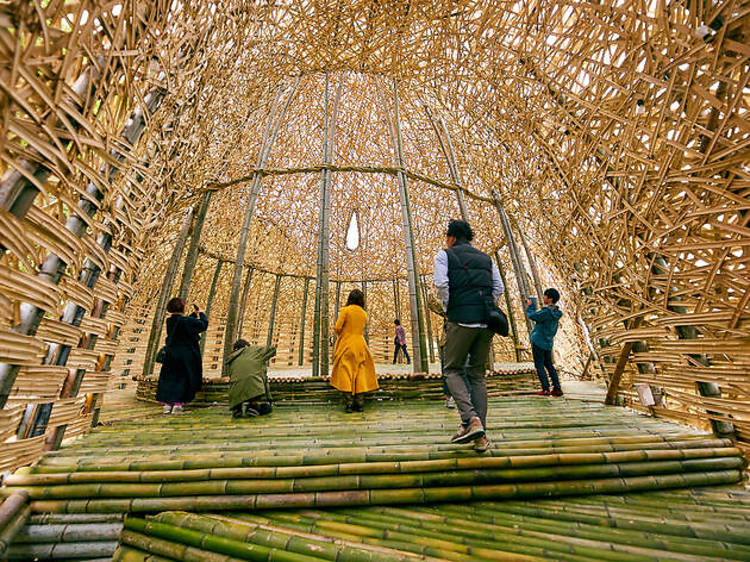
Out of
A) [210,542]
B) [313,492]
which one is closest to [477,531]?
[313,492]

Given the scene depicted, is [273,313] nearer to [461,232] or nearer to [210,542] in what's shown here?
[461,232]

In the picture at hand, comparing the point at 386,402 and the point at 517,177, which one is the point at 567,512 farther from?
the point at 517,177

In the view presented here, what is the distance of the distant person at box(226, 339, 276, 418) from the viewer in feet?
11.8

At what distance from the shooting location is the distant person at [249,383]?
3.58m

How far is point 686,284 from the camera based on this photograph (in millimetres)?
1985

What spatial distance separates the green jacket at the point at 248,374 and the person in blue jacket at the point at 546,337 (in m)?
4.05

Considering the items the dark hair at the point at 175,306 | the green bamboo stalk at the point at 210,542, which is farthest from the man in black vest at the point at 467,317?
the dark hair at the point at 175,306

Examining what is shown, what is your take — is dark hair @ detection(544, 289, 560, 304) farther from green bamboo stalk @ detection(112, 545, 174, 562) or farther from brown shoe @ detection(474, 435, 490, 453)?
green bamboo stalk @ detection(112, 545, 174, 562)

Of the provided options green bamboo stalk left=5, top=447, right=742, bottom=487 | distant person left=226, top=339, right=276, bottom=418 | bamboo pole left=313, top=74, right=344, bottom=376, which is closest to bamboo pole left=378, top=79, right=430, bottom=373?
bamboo pole left=313, top=74, right=344, bottom=376

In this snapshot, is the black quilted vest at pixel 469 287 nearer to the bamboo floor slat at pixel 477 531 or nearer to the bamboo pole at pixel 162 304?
the bamboo floor slat at pixel 477 531

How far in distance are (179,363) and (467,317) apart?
4.13 meters

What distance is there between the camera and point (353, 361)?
400 centimetres

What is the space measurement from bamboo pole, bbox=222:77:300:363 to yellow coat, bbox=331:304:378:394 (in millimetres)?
2376

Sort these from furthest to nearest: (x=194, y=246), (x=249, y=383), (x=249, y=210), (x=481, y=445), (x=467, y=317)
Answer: (x=194, y=246) → (x=249, y=210) → (x=249, y=383) → (x=467, y=317) → (x=481, y=445)
